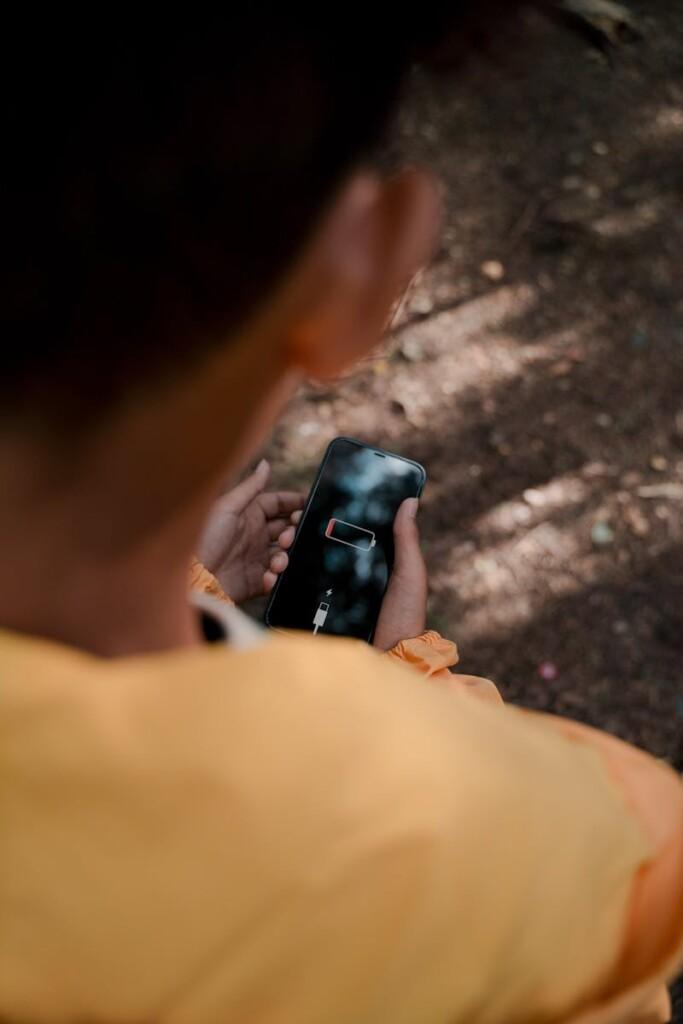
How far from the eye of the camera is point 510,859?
0.64 meters

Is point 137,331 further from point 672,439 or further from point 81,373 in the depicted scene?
point 672,439

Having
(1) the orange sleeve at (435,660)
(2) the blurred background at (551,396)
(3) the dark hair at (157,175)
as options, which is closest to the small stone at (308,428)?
(2) the blurred background at (551,396)

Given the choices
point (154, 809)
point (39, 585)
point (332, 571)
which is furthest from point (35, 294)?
point (332, 571)

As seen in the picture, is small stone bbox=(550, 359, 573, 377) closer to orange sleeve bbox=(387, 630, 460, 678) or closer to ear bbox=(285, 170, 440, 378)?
orange sleeve bbox=(387, 630, 460, 678)

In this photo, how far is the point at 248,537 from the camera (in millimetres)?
1808

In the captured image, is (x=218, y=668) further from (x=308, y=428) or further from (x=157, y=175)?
(x=308, y=428)

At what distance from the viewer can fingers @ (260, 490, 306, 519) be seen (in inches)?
72.9

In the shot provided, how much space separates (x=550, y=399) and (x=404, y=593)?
1.37 metres

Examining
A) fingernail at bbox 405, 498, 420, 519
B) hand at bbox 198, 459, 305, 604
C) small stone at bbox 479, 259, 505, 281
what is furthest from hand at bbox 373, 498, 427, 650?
small stone at bbox 479, 259, 505, 281

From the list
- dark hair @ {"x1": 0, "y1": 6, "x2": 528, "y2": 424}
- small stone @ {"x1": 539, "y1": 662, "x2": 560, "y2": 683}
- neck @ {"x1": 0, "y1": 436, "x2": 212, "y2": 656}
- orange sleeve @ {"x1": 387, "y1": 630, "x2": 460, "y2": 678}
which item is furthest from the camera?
small stone @ {"x1": 539, "y1": 662, "x2": 560, "y2": 683}

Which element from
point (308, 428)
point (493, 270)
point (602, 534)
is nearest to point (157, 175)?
point (308, 428)

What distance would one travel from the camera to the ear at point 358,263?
53 centimetres

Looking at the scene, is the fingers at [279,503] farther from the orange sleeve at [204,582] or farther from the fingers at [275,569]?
the orange sleeve at [204,582]

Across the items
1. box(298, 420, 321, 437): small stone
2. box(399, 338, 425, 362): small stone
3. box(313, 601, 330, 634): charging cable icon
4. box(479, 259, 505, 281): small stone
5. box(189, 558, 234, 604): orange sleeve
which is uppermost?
→ box(189, 558, 234, 604): orange sleeve
